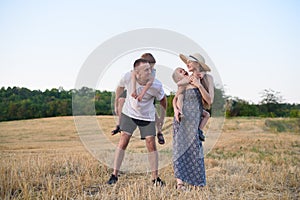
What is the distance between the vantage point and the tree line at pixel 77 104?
16.0 feet

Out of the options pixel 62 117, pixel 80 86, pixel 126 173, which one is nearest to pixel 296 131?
pixel 62 117

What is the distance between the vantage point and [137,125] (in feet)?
17.1

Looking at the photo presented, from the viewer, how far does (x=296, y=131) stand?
2716 cm

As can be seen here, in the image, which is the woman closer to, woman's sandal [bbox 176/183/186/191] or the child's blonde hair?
woman's sandal [bbox 176/183/186/191]

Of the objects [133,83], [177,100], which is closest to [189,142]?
[177,100]

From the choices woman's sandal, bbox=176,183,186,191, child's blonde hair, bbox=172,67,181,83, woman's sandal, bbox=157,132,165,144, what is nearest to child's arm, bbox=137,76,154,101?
child's blonde hair, bbox=172,67,181,83

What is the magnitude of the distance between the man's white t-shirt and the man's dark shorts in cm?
9

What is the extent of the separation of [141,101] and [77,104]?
0.99 m

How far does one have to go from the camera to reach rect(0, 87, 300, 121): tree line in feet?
16.0

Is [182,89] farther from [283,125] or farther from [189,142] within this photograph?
[283,125]

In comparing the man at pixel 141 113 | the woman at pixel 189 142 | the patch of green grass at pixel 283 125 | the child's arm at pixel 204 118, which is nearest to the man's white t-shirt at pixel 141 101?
the man at pixel 141 113

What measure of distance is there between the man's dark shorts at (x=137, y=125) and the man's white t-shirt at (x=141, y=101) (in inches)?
3.5

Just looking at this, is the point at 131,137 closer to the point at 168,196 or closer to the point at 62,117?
the point at 168,196

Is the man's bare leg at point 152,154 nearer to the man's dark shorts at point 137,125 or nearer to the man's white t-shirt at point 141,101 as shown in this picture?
the man's dark shorts at point 137,125
